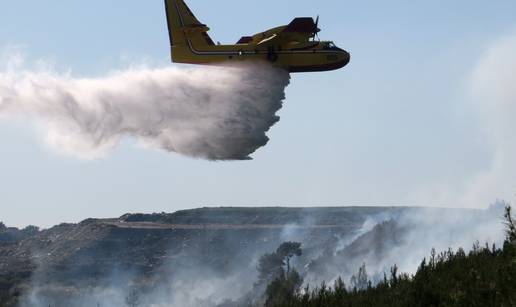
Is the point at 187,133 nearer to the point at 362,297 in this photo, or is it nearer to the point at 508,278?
the point at 362,297

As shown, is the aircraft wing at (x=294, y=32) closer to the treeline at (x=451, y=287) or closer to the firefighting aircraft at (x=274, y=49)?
the firefighting aircraft at (x=274, y=49)

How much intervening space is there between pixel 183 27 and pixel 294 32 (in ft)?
21.3

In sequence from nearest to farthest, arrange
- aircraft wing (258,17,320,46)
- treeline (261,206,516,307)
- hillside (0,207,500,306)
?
treeline (261,206,516,307)
aircraft wing (258,17,320,46)
hillside (0,207,500,306)

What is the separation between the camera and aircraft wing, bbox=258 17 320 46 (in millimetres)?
47062

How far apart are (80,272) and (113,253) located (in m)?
13.5

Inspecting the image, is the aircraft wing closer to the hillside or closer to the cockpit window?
the cockpit window

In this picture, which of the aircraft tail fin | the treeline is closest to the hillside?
the aircraft tail fin

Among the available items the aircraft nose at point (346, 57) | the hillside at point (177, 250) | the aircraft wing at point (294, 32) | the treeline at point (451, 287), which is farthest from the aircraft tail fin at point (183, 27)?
the hillside at point (177, 250)

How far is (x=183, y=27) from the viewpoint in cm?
4862

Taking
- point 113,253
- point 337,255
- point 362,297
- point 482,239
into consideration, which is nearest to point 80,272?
point 113,253

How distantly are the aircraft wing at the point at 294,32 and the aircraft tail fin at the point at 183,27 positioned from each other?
350cm

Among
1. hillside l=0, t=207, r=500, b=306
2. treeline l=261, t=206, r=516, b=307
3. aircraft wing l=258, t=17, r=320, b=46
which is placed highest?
aircraft wing l=258, t=17, r=320, b=46

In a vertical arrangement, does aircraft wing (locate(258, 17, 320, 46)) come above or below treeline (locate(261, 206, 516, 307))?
above

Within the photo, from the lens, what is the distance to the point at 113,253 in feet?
582
